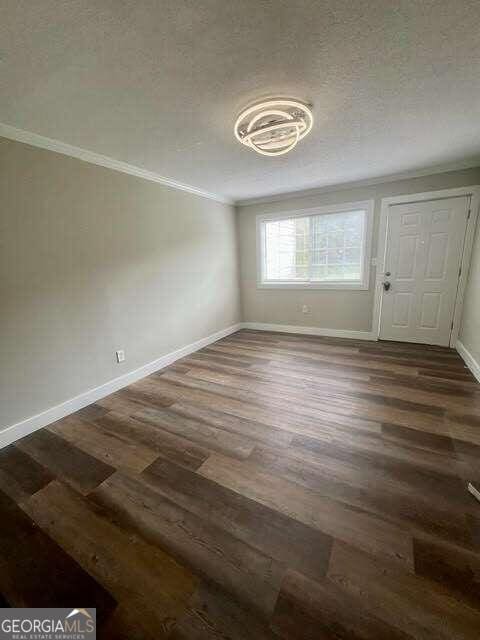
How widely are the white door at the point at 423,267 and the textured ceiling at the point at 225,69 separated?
1137mm

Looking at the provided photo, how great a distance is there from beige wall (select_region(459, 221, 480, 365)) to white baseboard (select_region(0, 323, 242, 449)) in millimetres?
3469

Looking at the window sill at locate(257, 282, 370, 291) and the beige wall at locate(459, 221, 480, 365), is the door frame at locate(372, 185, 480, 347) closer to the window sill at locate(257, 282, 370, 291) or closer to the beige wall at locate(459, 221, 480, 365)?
the beige wall at locate(459, 221, 480, 365)

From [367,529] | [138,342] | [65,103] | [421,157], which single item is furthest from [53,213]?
[421,157]

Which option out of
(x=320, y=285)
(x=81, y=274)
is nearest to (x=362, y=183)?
(x=320, y=285)

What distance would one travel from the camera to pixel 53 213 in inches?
81.4

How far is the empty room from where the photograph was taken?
100cm

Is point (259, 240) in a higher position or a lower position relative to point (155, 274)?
higher

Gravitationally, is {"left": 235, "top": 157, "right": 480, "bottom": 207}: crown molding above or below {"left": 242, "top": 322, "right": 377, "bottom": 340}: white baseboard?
above

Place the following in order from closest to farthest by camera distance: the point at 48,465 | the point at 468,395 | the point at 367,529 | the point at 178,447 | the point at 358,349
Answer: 1. the point at 367,529
2. the point at 48,465
3. the point at 178,447
4. the point at 468,395
5. the point at 358,349

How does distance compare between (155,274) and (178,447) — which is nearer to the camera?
(178,447)

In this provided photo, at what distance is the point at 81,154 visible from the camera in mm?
2197

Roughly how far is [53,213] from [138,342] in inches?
58.3

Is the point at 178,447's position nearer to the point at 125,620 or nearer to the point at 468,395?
the point at 125,620

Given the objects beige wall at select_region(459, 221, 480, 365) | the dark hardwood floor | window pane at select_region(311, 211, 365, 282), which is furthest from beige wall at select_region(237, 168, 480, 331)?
the dark hardwood floor
